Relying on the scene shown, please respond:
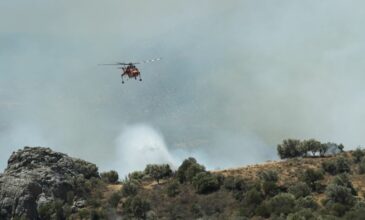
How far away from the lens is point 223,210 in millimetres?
121812

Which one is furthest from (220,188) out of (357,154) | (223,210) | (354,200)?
(357,154)

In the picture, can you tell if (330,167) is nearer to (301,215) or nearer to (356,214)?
(356,214)

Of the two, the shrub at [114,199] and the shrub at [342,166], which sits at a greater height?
the shrub at [342,166]

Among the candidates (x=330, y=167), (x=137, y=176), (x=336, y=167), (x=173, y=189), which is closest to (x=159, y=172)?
(x=137, y=176)

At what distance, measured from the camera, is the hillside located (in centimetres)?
11562

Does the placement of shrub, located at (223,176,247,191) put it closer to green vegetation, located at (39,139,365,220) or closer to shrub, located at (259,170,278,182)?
green vegetation, located at (39,139,365,220)

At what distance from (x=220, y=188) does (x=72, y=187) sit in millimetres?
33974

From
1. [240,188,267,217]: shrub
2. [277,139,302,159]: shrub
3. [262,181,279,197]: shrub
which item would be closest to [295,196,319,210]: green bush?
[240,188,267,217]: shrub

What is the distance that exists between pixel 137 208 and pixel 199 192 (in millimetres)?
17684

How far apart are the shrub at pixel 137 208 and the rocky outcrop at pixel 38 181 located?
15.7m

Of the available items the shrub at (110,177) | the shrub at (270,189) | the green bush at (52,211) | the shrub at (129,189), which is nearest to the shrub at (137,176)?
the shrub at (110,177)

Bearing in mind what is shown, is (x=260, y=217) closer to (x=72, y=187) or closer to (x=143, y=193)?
(x=143, y=193)

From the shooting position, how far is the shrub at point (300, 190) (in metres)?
122

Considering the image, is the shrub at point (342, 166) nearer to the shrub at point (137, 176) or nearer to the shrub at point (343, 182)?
the shrub at point (343, 182)
